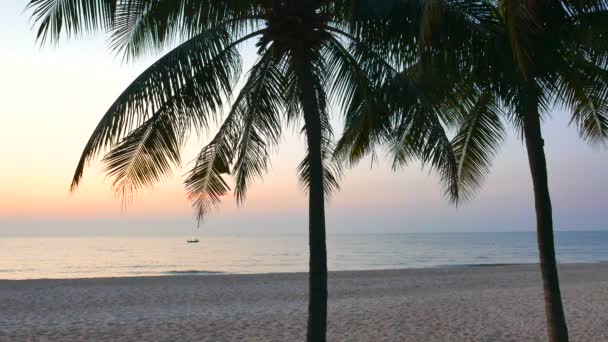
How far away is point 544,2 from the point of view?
21.8 feet

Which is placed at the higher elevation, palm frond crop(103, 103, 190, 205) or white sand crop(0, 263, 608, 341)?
palm frond crop(103, 103, 190, 205)

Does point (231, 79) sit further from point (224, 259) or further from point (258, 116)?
point (224, 259)

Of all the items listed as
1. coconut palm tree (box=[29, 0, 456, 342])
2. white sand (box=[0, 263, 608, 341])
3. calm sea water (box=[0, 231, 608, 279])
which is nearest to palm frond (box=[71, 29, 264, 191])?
coconut palm tree (box=[29, 0, 456, 342])

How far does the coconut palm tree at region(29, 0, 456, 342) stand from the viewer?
618cm

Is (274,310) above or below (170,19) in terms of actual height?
below

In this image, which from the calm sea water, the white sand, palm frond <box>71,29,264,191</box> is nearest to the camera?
palm frond <box>71,29,264,191</box>

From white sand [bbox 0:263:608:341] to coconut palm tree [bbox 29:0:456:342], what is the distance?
443 centimetres

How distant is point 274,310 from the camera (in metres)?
14.1

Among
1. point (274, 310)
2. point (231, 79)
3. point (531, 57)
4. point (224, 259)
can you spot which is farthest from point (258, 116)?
point (224, 259)

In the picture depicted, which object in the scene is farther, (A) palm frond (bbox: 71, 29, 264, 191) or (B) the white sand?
(B) the white sand

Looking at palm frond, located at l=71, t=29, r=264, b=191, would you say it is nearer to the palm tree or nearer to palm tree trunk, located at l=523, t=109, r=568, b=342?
the palm tree

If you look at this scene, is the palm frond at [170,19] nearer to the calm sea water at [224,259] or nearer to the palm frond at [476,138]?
the palm frond at [476,138]

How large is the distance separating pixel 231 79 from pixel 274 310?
8.33 m

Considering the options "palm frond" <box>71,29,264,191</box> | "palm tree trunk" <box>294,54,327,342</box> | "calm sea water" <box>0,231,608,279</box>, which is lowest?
"calm sea water" <box>0,231,608,279</box>
